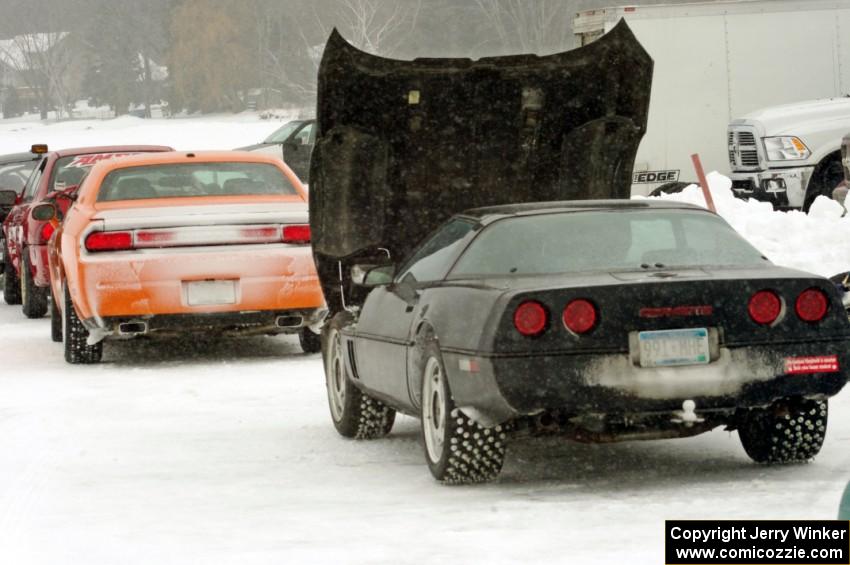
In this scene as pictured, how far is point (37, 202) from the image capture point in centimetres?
1565

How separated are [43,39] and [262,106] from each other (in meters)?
42.5

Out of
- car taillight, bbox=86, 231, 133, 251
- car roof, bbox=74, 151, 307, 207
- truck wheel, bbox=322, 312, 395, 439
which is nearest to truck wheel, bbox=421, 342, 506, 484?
Answer: truck wheel, bbox=322, 312, 395, 439

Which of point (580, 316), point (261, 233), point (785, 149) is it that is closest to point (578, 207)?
point (580, 316)

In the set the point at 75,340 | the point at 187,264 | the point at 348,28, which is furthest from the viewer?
the point at 348,28

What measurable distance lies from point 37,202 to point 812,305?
10.2 meters

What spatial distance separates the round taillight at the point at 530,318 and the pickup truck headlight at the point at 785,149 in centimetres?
1450

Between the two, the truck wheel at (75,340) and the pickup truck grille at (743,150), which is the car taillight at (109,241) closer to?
the truck wheel at (75,340)

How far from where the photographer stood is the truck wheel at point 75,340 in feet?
41.4

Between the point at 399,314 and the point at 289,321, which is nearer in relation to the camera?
the point at 399,314

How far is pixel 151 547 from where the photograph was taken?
6.04m

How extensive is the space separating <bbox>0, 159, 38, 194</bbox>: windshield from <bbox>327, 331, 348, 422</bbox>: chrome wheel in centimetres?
1462

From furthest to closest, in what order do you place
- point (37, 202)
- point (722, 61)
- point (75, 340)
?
point (722, 61), point (37, 202), point (75, 340)

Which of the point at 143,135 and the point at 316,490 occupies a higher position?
the point at 143,135

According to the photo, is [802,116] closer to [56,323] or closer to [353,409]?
[56,323]
